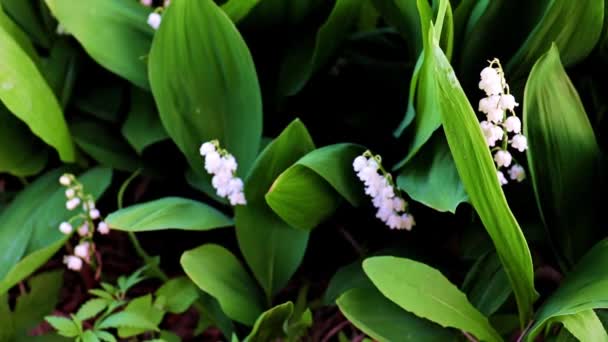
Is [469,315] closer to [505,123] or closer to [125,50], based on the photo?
[505,123]

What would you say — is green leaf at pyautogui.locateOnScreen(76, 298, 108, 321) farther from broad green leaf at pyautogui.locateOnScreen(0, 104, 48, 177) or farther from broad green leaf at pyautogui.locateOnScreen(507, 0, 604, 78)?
broad green leaf at pyautogui.locateOnScreen(507, 0, 604, 78)

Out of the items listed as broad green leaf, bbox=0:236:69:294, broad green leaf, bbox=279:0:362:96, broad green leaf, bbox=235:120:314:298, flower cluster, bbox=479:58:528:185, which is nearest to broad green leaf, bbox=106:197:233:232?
broad green leaf, bbox=235:120:314:298

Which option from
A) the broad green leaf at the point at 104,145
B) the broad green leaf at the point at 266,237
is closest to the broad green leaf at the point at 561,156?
the broad green leaf at the point at 266,237

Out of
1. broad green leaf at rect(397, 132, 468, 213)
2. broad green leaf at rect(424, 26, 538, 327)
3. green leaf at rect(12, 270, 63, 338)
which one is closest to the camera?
broad green leaf at rect(424, 26, 538, 327)

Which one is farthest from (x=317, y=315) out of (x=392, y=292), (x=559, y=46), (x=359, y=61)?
(x=559, y=46)

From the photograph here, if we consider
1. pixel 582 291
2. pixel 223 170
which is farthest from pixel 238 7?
pixel 582 291

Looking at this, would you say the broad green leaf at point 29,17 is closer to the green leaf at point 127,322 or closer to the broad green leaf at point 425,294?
the green leaf at point 127,322
